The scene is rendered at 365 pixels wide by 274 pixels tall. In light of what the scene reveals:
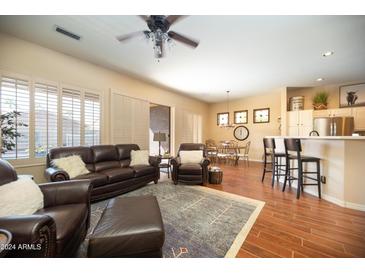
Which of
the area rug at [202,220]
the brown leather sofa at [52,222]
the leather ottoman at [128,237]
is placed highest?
the brown leather sofa at [52,222]

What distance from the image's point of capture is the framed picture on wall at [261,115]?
268 inches

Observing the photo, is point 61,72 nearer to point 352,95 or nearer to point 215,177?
point 215,177

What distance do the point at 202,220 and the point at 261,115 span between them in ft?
20.2

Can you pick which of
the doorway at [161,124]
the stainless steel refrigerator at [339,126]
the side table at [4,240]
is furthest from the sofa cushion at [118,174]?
the stainless steel refrigerator at [339,126]

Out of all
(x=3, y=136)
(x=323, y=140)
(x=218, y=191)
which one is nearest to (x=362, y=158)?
(x=323, y=140)

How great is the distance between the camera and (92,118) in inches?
151

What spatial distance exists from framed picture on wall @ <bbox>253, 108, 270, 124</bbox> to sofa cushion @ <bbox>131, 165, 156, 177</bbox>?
5414mm

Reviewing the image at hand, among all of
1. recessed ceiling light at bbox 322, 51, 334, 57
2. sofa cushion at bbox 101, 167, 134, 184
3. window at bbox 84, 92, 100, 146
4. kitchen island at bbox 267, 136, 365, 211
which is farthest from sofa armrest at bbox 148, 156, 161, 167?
recessed ceiling light at bbox 322, 51, 334, 57

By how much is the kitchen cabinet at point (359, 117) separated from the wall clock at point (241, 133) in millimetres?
3338

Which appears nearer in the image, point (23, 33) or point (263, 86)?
point (23, 33)

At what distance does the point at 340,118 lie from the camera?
190 inches

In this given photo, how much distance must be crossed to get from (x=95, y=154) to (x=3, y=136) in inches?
53.8

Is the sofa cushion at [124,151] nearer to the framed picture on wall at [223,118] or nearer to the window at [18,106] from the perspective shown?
the window at [18,106]
